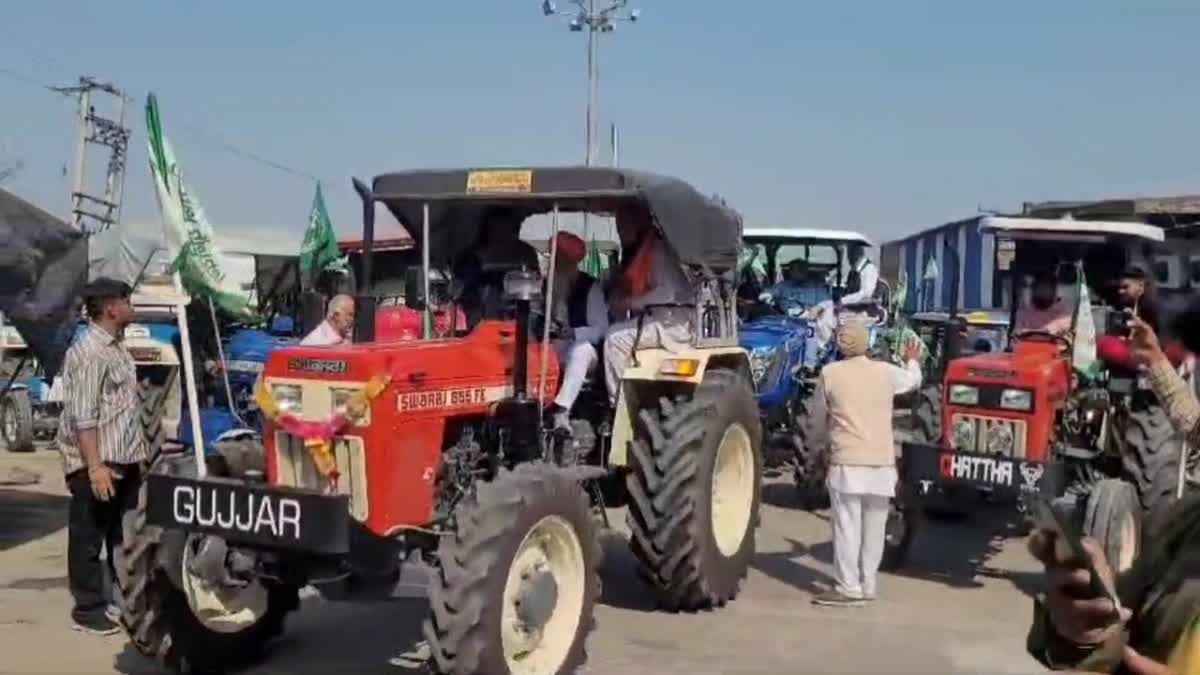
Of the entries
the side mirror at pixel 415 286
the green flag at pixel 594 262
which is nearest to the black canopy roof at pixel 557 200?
the side mirror at pixel 415 286

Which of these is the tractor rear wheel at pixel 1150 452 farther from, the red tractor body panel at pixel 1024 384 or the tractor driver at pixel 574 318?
the tractor driver at pixel 574 318

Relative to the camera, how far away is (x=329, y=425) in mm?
5797

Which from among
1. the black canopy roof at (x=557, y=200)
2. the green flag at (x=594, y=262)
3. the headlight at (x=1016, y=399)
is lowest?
the headlight at (x=1016, y=399)

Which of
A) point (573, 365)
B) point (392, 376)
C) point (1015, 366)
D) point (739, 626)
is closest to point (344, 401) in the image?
point (392, 376)

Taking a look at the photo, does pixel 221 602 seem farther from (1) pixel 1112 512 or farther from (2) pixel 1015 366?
(2) pixel 1015 366

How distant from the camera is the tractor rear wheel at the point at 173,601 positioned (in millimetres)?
5719

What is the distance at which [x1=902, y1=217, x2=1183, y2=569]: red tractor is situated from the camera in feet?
25.8

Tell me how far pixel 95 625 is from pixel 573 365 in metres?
2.89

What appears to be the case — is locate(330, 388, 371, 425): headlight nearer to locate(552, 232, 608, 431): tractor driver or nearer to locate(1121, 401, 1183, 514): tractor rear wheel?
locate(552, 232, 608, 431): tractor driver

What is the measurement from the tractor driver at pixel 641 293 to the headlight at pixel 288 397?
1986 mm

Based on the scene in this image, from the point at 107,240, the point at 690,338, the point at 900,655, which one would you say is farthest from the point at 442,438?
the point at 107,240

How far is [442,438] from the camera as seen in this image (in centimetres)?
622

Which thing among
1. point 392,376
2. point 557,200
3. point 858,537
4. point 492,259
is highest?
point 557,200

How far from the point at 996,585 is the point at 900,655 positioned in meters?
1.99
